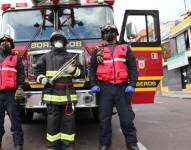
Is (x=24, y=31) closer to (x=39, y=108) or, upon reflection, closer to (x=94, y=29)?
(x=94, y=29)

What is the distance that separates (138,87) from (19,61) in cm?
235

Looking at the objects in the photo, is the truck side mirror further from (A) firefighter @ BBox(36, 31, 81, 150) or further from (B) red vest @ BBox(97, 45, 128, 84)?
(A) firefighter @ BBox(36, 31, 81, 150)

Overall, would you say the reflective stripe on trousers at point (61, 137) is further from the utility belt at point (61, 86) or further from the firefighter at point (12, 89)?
the utility belt at point (61, 86)

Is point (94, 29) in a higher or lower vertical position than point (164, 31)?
→ lower

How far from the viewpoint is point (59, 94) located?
6051 millimetres

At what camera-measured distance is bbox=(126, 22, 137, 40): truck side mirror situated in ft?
22.7

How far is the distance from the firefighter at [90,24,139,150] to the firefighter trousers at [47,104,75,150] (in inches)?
20.6

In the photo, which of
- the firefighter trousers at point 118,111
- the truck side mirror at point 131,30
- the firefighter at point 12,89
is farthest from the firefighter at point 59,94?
the truck side mirror at point 131,30

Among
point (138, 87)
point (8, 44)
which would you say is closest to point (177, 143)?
point (138, 87)

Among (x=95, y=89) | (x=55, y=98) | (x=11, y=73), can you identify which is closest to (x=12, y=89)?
Answer: (x=11, y=73)

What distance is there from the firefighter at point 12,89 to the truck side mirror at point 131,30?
213 cm

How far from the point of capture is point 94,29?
760cm

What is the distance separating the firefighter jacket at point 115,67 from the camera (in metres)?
6.07

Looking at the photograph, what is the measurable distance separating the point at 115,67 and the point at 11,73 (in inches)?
67.5
